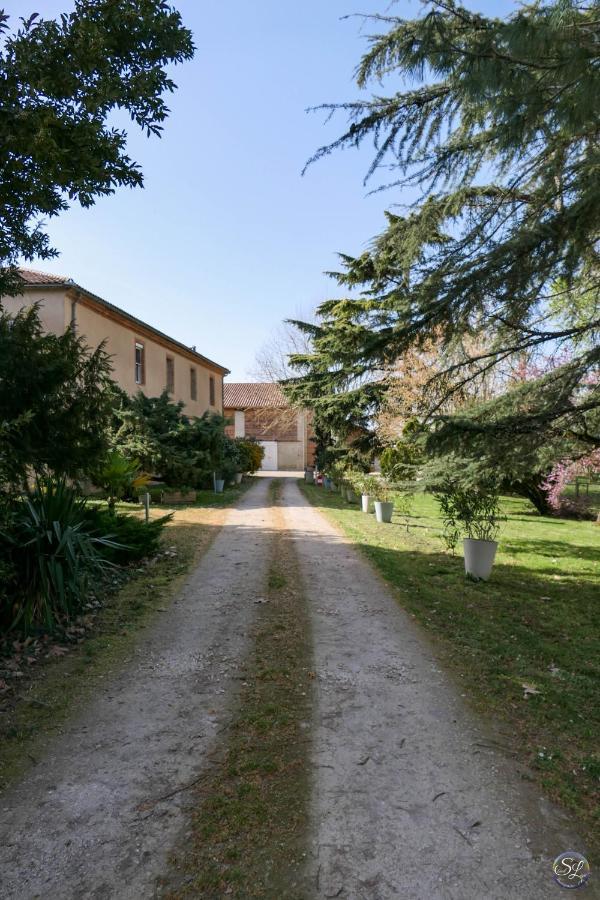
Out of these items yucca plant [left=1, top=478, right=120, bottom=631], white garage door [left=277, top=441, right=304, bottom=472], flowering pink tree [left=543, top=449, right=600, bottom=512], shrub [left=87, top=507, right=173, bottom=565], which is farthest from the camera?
white garage door [left=277, top=441, right=304, bottom=472]

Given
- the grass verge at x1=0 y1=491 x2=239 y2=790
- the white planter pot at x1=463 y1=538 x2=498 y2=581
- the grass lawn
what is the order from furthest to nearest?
1. the white planter pot at x1=463 y1=538 x2=498 y2=581
2. the grass verge at x1=0 y1=491 x2=239 y2=790
3. the grass lawn

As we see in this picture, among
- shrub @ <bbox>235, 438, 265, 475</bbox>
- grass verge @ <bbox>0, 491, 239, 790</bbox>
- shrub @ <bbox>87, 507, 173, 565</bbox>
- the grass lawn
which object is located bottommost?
the grass lawn

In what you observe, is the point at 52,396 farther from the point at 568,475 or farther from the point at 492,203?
the point at 568,475

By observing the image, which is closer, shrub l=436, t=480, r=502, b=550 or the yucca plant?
the yucca plant

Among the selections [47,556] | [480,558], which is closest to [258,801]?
[47,556]

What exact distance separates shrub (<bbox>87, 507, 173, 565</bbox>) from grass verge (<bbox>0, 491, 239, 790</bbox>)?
0.97 ft

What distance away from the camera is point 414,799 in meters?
2.59

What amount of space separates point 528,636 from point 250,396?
127 feet

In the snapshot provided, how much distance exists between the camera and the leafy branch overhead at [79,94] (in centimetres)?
306

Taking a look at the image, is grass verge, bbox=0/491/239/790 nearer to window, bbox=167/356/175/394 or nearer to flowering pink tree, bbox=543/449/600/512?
flowering pink tree, bbox=543/449/600/512

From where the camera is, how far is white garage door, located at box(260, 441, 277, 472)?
39.4 metres

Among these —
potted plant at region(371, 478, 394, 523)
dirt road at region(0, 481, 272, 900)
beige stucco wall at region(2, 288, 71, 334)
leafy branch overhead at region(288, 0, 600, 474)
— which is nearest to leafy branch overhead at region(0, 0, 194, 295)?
leafy branch overhead at region(288, 0, 600, 474)

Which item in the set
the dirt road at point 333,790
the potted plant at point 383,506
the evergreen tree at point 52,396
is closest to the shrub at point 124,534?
the evergreen tree at point 52,396

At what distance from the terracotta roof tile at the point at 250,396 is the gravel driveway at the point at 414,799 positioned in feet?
118
